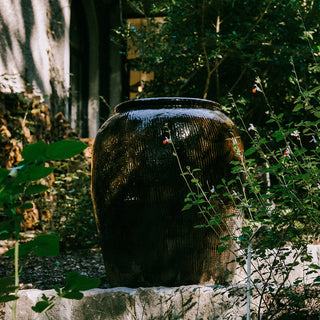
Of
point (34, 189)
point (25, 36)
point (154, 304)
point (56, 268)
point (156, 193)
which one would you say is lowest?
point (56, 268)

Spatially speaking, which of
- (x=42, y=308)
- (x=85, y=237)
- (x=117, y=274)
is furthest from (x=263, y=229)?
(x=85, y=237)

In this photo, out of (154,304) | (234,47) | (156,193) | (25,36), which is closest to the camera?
(154,304)

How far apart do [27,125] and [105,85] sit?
3718mm

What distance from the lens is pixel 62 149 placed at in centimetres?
62

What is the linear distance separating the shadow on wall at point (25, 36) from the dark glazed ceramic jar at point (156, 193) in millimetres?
3264

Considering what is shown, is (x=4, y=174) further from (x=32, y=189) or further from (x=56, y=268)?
(x=56, y=268)

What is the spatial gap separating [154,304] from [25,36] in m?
4.52

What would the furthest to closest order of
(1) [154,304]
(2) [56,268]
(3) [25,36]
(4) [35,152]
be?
(3) [25,36]
(2) [56,268]
(1) [154,304]
(4) [35,152]

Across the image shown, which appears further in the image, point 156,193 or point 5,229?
point 156,193

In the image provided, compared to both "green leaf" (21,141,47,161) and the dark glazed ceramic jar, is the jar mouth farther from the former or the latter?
"green leaf" (21,141,47,161)

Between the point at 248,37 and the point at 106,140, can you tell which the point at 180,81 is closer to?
the point at 248,37

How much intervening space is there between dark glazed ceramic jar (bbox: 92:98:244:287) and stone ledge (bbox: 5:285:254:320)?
235 millimetres

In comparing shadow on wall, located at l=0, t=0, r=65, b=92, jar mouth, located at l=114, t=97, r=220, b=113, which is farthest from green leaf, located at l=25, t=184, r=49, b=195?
shadow on wall, located at l=0, t=0, r=65, b=92

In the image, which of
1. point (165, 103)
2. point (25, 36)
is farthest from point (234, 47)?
point (165, 103)
